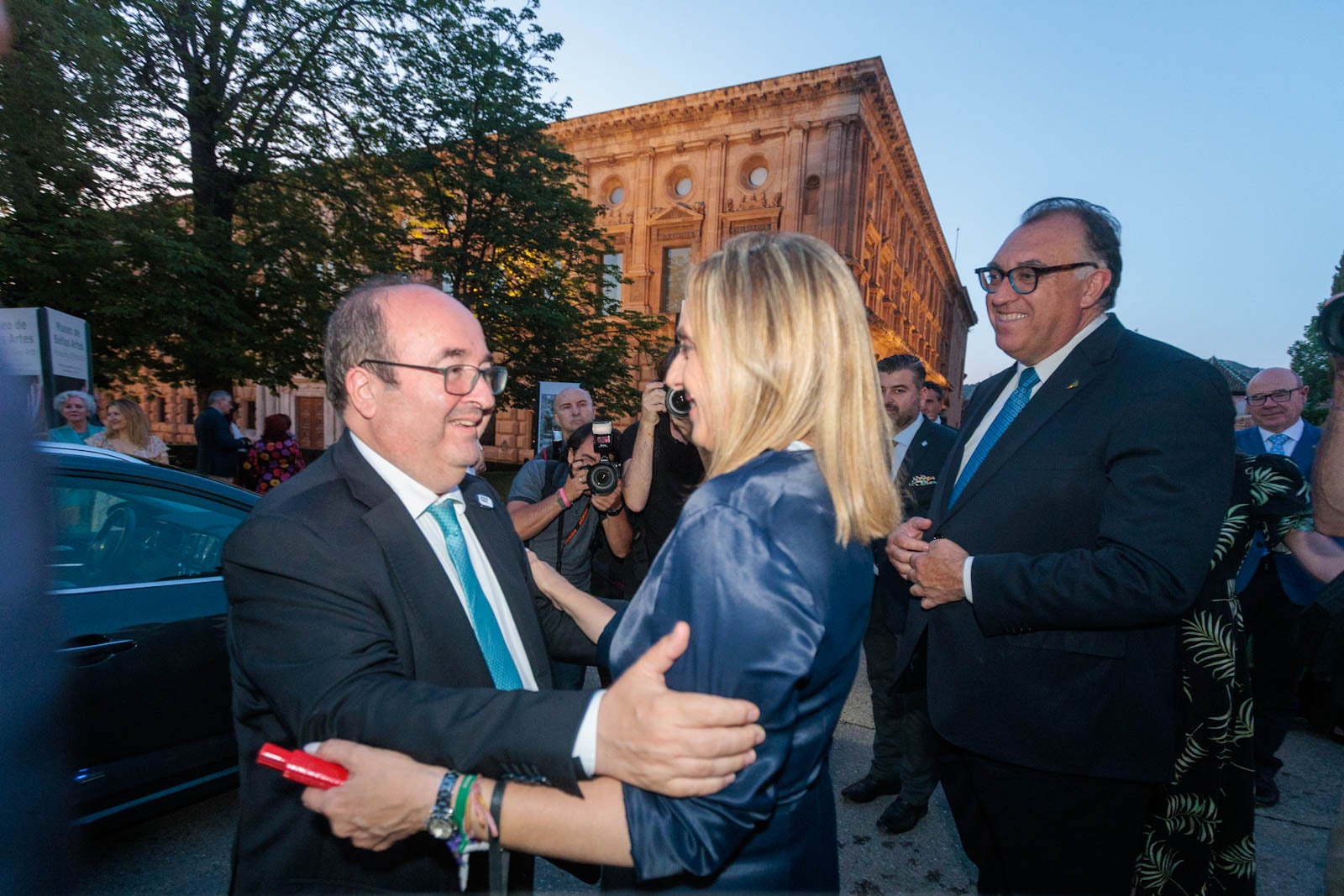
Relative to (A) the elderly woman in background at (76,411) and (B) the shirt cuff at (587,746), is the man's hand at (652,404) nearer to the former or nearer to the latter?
(B) the shirt cuff at (587,746)

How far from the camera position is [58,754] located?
86 cm

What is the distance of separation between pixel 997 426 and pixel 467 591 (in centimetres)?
176

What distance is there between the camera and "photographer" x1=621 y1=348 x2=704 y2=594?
137 inches

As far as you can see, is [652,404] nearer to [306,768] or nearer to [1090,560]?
[1090,560]

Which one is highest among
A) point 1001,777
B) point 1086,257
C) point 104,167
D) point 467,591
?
point 104,167

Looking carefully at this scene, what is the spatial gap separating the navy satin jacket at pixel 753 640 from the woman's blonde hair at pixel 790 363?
56 mm

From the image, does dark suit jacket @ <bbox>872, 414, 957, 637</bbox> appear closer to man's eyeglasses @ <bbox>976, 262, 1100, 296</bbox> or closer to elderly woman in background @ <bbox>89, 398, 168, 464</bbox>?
man's eyeglasses @ <bbox>976, 262, 1100, 296</bbox>

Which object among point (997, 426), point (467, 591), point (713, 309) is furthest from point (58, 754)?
point (997, 426)

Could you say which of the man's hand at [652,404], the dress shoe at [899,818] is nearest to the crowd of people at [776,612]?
the man's hand at [652,404]

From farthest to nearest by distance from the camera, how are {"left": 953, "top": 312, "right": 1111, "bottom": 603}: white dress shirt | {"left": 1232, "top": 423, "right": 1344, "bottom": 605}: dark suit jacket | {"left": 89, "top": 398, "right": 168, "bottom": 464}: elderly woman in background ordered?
{"left": 89, "top": 398, "right": 168, "bottom": 464}: elderly woman in background → {"left": 1232, "top": 423, "right": 1344, "bottom": 605}: dark suit jacket → {"left": 953, "top": 312, "right": 1111, "bottom": 603}: white dress shirt

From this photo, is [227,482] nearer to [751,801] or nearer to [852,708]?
[751,801]

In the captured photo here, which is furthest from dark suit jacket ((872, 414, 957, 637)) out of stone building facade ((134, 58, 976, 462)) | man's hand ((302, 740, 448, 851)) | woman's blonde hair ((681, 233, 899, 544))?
stone building facade ((134, 58, 976, 462))

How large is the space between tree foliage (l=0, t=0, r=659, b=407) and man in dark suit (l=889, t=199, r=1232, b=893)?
38.9 ft

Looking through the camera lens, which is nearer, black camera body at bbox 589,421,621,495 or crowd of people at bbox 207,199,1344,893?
crowd of people at bbox 207,199,1344,893
